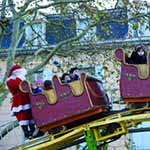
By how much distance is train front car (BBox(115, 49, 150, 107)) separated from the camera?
7566 mm

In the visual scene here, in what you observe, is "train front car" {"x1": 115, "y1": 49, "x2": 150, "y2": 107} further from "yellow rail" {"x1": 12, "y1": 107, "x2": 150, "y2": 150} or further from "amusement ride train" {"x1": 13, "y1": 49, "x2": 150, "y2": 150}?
"yellow rail" {"x1": 12, "y1": 107, "x2": 150, "y2": 150}

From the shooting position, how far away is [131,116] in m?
7.66

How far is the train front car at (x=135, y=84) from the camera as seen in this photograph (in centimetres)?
757

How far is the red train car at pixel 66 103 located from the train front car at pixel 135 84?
477mm

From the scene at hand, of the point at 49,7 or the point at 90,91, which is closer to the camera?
the point at 90,91

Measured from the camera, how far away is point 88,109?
7.84m

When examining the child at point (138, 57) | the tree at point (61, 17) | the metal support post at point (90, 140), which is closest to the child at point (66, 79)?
the metal support post at point (90, 140)

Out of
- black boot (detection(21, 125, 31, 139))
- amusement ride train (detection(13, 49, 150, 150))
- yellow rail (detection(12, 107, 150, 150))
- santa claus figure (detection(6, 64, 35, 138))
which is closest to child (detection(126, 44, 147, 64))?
amusement ride train (detection(13, 49, 150, 150))

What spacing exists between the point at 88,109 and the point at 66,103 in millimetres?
362

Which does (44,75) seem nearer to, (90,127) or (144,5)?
(144,5)

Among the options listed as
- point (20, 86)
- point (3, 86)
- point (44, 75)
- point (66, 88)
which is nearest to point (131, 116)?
point (66, 88)

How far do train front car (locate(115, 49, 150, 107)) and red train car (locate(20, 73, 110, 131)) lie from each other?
0.48m

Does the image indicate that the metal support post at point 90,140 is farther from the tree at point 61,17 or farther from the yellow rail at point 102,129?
the tree at point 61,17

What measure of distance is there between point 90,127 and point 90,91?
49cm
